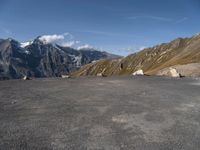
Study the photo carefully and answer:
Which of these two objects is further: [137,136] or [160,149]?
[137,136]

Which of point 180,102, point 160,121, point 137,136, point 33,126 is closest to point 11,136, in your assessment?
point 33,126

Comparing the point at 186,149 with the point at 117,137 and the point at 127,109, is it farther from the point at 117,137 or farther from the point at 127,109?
the point at 127,109

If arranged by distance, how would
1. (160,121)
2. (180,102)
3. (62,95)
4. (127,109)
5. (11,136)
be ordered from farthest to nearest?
1. (62,95)
2. (180,102)
3. (127,109)
4. (160,121)
5. (11,136)

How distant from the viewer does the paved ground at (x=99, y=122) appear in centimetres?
1262

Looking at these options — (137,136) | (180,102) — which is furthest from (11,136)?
(180,102)

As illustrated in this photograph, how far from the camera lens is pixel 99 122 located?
1584 centimetres

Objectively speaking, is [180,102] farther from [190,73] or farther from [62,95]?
[190,73]

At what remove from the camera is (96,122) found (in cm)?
1582

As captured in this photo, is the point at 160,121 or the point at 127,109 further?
the point at 127,109

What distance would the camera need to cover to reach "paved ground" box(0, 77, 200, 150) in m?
12.6

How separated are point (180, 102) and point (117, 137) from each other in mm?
10049

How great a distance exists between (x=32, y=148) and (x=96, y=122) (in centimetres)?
464

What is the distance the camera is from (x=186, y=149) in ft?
40.1

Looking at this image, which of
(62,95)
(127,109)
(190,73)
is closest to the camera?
(127,109)
